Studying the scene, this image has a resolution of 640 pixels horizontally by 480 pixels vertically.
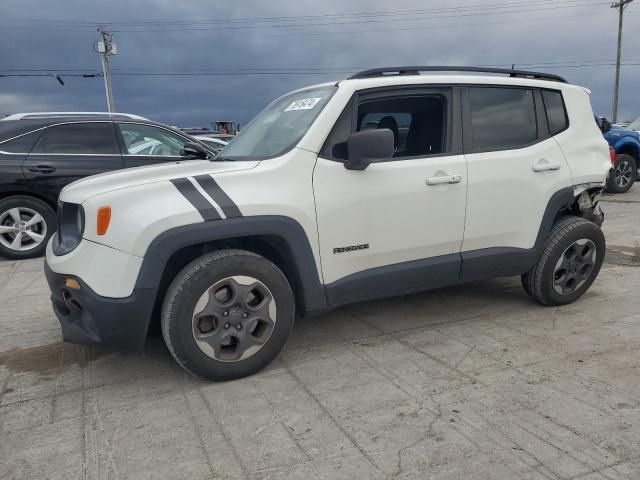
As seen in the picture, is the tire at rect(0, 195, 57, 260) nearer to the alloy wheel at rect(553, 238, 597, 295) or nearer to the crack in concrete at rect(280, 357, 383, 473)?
the crack in concrete at rect(280, 357, 383, 473)

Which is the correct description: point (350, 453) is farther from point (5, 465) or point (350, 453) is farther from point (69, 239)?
point (69, 239)

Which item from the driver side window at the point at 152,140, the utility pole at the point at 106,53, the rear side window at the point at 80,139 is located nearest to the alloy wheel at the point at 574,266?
the driver side window at the point at 152,140

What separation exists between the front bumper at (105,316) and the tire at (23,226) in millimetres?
4036

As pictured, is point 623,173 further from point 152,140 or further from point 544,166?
point 152,140

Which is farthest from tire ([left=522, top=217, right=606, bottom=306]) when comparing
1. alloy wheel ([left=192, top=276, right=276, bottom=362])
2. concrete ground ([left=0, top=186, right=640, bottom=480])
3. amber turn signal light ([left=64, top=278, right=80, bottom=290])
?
amber turn signal light ([left=64, top=278, right=80, bottom=290])

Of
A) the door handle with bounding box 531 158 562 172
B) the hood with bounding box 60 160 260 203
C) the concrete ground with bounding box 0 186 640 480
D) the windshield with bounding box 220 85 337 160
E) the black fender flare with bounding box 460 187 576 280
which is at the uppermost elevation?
the windshield with bounding box 220 85 337 160

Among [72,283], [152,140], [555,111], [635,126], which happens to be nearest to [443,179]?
[555,111]

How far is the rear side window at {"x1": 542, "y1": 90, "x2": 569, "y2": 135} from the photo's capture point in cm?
388

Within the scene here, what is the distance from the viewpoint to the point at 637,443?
2.28m

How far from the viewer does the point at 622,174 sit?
11.3 metres

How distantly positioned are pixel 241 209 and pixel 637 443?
218 cm

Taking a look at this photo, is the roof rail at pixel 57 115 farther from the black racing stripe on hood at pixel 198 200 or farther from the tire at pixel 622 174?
the tire at pixel 622 174

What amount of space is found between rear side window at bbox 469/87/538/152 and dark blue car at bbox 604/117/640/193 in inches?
340

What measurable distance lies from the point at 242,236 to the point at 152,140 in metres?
4.61
